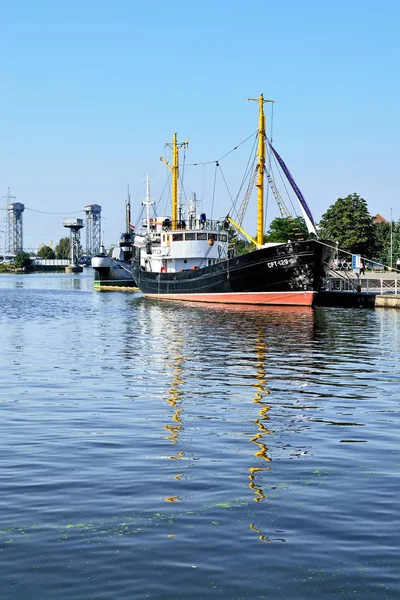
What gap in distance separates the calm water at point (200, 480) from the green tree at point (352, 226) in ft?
319

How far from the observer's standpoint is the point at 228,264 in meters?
60.1

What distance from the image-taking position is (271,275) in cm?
5653

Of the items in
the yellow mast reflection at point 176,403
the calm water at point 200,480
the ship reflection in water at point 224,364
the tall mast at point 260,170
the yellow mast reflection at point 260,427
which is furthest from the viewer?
the tall mast at point 260,170

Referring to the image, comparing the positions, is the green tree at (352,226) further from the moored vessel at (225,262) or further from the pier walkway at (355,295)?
the pier walkway at (355,295)

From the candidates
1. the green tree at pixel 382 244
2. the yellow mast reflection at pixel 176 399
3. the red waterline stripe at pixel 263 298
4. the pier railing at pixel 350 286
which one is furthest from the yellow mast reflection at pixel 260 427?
the green tree at pixel 382 244

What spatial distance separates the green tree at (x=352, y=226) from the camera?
11985 centimetres

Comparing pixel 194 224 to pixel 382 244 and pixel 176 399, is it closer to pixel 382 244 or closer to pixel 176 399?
pixel 176 399

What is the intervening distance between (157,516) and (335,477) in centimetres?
296

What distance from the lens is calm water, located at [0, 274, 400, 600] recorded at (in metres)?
7.41

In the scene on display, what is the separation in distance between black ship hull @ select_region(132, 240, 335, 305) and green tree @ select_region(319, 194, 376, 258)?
58.4 meters

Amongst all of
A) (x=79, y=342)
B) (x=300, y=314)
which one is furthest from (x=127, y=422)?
(x=300, y=314)

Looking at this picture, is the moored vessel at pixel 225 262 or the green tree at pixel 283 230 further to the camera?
the green tree at pixel 283 230

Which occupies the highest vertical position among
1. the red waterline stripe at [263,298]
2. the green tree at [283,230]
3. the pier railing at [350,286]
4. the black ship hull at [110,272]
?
the green tree at [283,230]

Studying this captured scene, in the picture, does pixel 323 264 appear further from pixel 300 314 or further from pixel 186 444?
pixel 186 444
